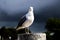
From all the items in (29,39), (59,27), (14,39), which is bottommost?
(29,39)

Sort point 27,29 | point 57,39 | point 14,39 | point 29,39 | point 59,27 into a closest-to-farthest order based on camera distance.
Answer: point 29,39 → point 27,29 → point 14,39 → point 57,39 → point 59,27

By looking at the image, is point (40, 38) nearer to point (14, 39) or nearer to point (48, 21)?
point (14, 39)

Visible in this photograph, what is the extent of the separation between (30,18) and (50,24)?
65429mm

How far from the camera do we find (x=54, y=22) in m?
79.7

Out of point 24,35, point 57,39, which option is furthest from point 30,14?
point 57,39

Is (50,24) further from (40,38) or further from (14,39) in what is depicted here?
(40,38)

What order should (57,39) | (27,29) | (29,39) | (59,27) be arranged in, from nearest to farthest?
(29,39)
(27,29)
(57,39)
(59,27)

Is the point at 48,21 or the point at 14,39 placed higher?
the point at 48,21

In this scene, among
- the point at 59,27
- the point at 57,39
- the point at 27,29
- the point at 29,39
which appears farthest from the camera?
the point at 59,27

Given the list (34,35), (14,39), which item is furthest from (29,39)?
(14,39)

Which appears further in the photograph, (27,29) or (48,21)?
(48,21)

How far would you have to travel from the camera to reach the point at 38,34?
9.90m

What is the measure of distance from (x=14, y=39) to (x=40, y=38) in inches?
1488

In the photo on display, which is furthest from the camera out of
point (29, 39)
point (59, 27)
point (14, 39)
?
point (59, 27)
